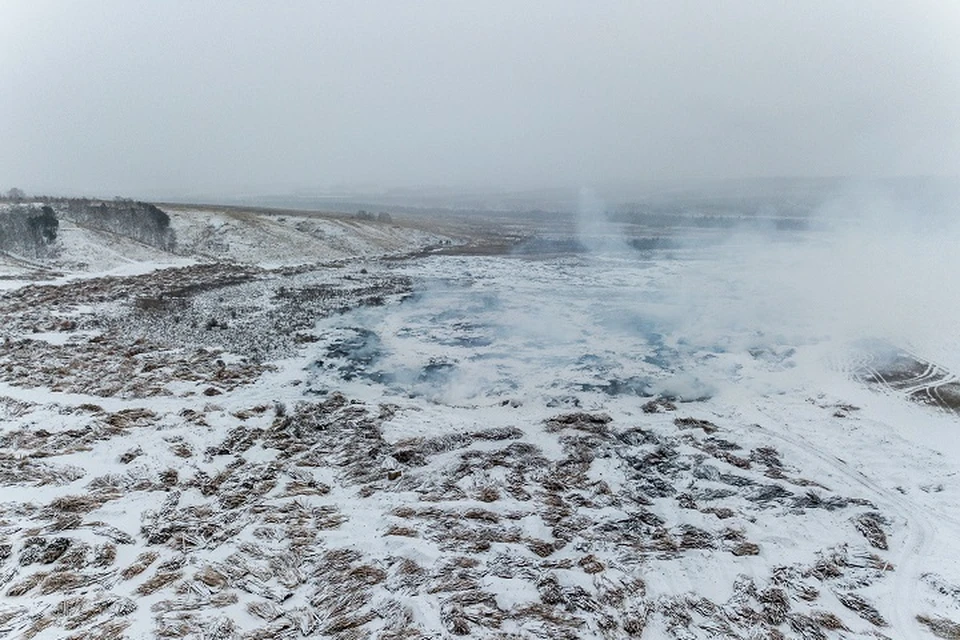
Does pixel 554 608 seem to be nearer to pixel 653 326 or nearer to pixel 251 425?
pixel 251 425

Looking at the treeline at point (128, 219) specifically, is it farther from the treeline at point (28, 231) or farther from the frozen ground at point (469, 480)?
the frozen ground at point (469, 480)

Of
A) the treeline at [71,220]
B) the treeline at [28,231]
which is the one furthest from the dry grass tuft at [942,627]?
the treeline at [71,220]

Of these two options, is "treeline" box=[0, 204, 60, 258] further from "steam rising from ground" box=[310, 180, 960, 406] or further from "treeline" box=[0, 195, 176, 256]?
"steam rising from ground" box=[310, 180, 960, 406]

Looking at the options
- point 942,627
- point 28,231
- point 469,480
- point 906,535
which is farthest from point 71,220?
point 942,627

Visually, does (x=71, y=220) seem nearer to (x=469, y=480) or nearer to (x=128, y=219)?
(x=128, y=219)

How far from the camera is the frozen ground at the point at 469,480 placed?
649 centimetres

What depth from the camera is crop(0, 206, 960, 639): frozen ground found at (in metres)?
6.49

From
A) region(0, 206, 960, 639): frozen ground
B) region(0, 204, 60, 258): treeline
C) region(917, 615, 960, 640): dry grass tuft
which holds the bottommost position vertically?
region(917, 615, 960, 640): dry grass tuft

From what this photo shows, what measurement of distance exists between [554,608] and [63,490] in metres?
8.80

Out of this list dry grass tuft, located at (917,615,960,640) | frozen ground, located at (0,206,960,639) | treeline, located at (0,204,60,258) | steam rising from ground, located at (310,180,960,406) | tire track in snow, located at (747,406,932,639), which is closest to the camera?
dry grass tuft, located at (917,615,960,640)

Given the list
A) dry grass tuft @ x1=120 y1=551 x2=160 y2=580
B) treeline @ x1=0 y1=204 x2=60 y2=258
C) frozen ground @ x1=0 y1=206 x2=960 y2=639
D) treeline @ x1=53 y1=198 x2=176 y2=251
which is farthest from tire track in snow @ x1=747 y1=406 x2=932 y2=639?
treeline @ x1=53 y1=198 x2=176 y2=251

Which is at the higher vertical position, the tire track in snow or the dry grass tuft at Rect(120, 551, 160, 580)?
the dry grass tuft at Rect(120, 551, 160, 580)

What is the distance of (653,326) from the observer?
20.5m

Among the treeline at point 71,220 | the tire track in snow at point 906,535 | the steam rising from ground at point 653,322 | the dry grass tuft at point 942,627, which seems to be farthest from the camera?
the treeline at point 71,220
